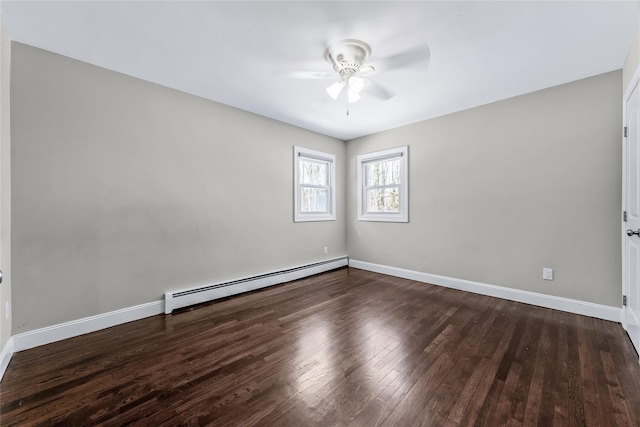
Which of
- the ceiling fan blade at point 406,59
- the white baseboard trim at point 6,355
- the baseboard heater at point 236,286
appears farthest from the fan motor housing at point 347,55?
the white baseboard trim at point 6,355

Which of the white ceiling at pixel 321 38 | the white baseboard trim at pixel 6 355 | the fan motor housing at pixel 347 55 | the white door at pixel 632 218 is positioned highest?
the white ceiling at pixel 321 38

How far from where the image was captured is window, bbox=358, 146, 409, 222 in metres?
4.12

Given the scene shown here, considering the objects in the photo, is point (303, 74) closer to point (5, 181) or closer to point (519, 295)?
point (5, 181)

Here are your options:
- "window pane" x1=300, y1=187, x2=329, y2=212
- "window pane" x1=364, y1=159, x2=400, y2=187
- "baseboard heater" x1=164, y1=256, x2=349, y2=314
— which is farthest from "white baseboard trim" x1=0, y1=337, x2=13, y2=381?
"window pane" x1=364, y1=159, x2=400, y2=187

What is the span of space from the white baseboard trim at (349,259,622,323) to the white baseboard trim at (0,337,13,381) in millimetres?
4154

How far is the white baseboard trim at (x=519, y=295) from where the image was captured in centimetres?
253

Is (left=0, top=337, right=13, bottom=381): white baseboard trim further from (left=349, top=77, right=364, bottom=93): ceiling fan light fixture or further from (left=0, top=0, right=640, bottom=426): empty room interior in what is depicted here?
(left=349, top=77, right=364, bottom=93): ceiling fan light fixture

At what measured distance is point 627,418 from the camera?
4.42 ft

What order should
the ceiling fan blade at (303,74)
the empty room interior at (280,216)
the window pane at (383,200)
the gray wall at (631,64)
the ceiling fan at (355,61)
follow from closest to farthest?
1. the empty room interior at (280,216)
2. the gray wall at (631,64)
3. the ceiling fan at (355,61)
4. the ceiling fan blade at (303,74)
5. the window pane at (383,200)

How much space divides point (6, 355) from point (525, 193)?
4965 millimetres

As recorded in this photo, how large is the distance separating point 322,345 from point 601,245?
2.94 metres

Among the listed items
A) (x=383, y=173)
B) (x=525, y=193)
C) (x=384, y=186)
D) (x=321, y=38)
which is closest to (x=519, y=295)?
(x=525, y=193)

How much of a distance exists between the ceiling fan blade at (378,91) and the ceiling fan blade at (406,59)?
32 cm

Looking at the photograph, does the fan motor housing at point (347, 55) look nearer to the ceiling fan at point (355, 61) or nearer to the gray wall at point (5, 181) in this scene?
the ceiling fan at point (355, 61)
